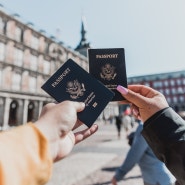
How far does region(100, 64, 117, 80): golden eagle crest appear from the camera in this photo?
1631 mm

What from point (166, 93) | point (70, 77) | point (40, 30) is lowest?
point (70, 77)

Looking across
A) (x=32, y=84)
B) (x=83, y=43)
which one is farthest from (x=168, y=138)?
(x=83, y=43)

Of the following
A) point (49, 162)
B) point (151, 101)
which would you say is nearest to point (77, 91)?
point (151, 101)

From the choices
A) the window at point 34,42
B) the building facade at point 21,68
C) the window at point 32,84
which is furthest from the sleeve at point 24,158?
the window at point 34,42

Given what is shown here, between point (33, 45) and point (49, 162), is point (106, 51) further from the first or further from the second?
point (33, 45)

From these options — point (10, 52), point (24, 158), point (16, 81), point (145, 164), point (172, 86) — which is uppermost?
point (172, 86)

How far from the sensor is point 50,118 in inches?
41.0

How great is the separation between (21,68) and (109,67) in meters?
28.1

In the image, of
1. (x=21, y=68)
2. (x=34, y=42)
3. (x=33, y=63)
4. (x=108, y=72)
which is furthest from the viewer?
(x=34, y=42)

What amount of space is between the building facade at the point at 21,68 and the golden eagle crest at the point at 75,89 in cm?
2425

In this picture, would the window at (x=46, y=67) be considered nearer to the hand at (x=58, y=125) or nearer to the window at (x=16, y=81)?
the window at (x=16, y=81)

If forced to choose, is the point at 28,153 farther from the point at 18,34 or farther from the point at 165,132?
the point at 18,34

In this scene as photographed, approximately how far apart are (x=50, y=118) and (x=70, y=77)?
0.52 metres

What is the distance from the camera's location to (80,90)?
1.45 metres
